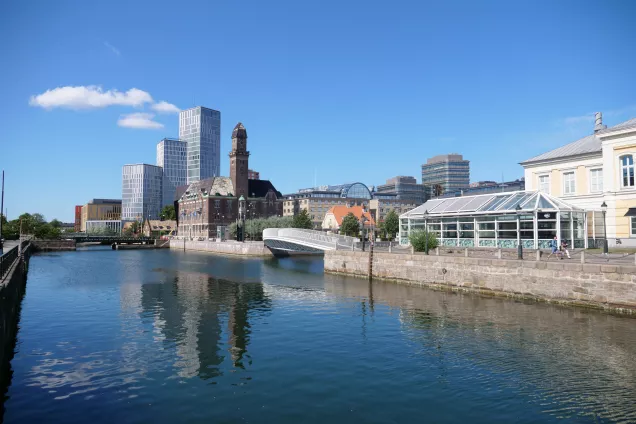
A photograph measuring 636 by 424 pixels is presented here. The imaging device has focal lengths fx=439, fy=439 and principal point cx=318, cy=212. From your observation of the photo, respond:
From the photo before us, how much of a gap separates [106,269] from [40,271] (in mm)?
6931

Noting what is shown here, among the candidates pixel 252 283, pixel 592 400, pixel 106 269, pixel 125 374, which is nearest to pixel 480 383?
pixel 592 400

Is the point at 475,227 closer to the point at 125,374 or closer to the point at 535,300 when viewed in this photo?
the point at 535,300

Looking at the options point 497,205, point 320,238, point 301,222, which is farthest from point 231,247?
point 497,205

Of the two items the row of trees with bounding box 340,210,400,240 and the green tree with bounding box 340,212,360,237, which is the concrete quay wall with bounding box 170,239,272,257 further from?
the row of trees with bounding box 340,210,400,240

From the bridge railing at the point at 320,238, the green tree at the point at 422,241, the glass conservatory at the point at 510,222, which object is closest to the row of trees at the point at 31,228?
the bridge railing at the point at 320,238

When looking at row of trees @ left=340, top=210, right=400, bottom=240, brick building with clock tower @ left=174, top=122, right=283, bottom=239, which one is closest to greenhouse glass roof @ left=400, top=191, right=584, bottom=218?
row of trees @ left=340, top=210, right=400, bottom=240

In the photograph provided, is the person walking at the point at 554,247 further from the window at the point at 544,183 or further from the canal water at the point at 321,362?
the window at the point at 544,183

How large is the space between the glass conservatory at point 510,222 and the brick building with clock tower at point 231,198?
286 ft

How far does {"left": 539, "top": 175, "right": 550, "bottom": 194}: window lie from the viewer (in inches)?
1764

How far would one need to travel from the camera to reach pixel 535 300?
2581 centimetres

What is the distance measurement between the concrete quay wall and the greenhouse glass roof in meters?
35.6

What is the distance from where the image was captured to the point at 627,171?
1421 inches

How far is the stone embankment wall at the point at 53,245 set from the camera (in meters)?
97.8

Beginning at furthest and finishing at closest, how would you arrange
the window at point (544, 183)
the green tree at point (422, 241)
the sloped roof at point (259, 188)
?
the sloped roof at point (259, 188)
the window at point (544, 183)
the green tree at point (422, 241)
